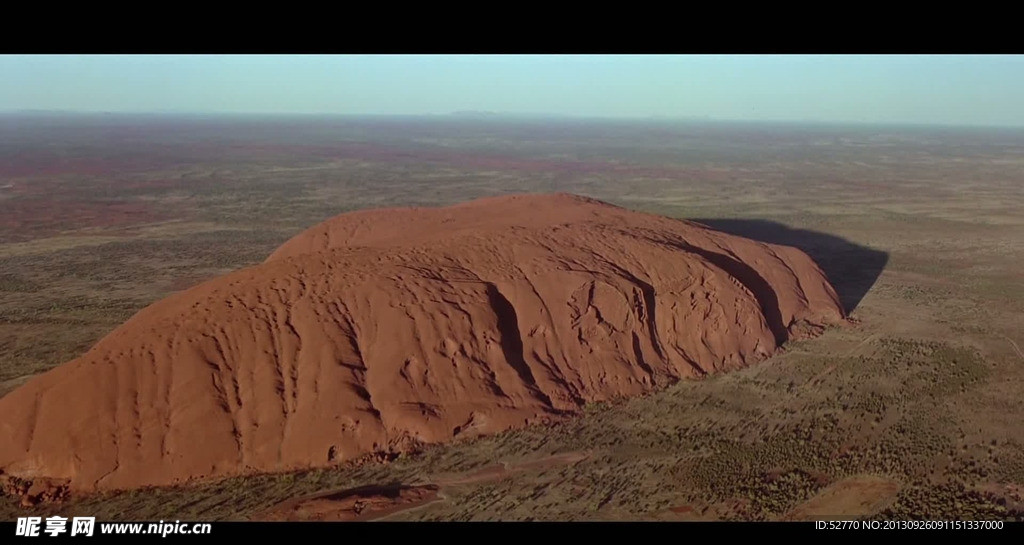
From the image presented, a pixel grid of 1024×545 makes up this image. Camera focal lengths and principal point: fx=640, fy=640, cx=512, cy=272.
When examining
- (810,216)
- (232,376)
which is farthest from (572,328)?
(810,216)

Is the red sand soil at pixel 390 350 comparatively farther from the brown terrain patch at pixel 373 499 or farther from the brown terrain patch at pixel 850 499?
the brown terrain patch at pixel 850 499

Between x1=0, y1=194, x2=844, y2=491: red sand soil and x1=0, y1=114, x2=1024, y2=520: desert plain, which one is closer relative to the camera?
x1=0, y1=114, x2=1024, y2=520: desert plain

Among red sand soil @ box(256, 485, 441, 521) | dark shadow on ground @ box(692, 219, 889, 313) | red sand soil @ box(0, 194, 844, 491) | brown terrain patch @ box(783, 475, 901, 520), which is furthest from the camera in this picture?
dark shadow on ground @ box(692, 219, 889, 313)

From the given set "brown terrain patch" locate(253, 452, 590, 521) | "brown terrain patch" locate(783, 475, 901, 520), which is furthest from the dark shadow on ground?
"brown terrain patch" locate(253, 452, 590, 521)

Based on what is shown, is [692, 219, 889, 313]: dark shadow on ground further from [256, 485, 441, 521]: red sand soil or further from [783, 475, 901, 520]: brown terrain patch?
[256, 485, 441, 521]: red sand soil

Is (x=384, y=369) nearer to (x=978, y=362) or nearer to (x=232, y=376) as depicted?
(x=232, y=376)

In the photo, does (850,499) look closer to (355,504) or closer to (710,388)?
(710,388)
